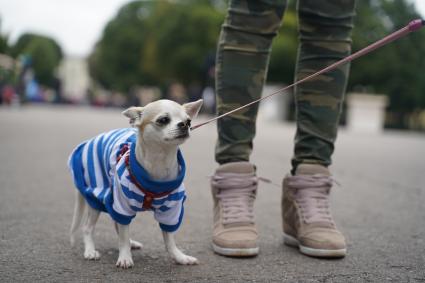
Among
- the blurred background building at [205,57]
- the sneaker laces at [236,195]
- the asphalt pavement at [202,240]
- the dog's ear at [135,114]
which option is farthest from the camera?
the blurred background building at [205,57]

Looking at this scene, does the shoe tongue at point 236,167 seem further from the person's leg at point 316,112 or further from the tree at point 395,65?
the tree at point 395,65

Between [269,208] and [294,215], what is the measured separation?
1056 mm

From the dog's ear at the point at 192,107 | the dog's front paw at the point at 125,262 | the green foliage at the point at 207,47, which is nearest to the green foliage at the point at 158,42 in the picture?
the green foliage at the point at 207,47

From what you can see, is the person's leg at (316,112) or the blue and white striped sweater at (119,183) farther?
the person's leg at (316,112)

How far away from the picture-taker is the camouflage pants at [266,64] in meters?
2.54

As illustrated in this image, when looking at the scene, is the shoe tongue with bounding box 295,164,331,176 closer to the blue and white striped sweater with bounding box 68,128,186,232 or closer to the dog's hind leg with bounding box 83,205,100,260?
the blue and white striped sweater with bounding box 68,128,186,232

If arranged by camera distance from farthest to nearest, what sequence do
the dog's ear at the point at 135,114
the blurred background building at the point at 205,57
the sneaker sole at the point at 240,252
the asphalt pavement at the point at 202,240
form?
the blurred background building at the point at 205,57 → the sneaker sole at the point at 240,252 → the dog's ear at the point at 135,114 → the asphalt pavement at the point at 202,240

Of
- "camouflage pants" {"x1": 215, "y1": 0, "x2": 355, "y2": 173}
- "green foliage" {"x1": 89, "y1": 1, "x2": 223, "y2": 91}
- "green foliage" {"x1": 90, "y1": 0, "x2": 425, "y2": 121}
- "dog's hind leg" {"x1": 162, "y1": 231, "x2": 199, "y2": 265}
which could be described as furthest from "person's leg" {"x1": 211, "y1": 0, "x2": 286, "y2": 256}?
"green foliage" {"x1": 89, "y1": 1, "x2": 223, "y2": 91}

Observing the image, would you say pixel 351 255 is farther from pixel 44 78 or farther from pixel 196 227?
pixel 44 78

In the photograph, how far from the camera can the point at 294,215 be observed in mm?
2562

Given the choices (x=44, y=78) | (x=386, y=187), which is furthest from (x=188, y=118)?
(x=44, y=78)

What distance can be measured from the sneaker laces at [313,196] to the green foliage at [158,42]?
3345 centimetres

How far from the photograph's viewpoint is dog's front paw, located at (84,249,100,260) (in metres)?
2.24

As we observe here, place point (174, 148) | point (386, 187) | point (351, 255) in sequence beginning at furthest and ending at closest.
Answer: point (386, 187)
point (351, 255)
point (174, 148)
